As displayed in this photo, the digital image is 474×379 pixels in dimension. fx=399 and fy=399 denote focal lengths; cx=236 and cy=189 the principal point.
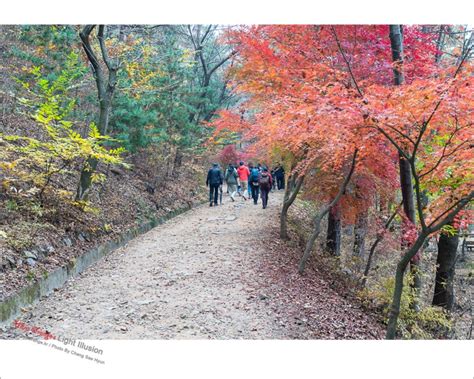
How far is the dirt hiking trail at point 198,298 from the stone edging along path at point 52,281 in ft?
0.39

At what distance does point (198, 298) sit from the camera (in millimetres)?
5816

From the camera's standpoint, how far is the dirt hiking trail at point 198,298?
4.98 metres

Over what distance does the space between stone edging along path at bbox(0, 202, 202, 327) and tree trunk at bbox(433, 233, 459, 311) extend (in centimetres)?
705

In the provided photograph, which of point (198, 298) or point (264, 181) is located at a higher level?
point (264, 181)

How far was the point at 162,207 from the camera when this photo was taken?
1203 cm

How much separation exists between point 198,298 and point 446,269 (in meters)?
6.06

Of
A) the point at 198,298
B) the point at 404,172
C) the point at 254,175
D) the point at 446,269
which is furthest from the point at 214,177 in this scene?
the point at 198,298

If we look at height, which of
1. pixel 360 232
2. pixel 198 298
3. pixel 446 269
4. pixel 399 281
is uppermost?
pixel 399 281

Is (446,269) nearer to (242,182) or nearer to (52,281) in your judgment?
(52,281)

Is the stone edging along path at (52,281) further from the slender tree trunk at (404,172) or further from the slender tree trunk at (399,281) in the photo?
the slender tree trunk at (404,172)

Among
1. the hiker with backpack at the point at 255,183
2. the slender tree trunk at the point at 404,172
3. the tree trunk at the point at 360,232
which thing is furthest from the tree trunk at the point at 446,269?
the hiker with backpack at the point at 255,183

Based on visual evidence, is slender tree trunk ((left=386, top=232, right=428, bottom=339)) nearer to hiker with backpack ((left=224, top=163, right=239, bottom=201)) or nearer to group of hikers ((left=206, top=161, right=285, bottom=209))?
group of hikers ((left=206, top=161, right=285, bottom=209))

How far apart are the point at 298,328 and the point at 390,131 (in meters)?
2.93

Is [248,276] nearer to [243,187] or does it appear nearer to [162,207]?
[162,207]
